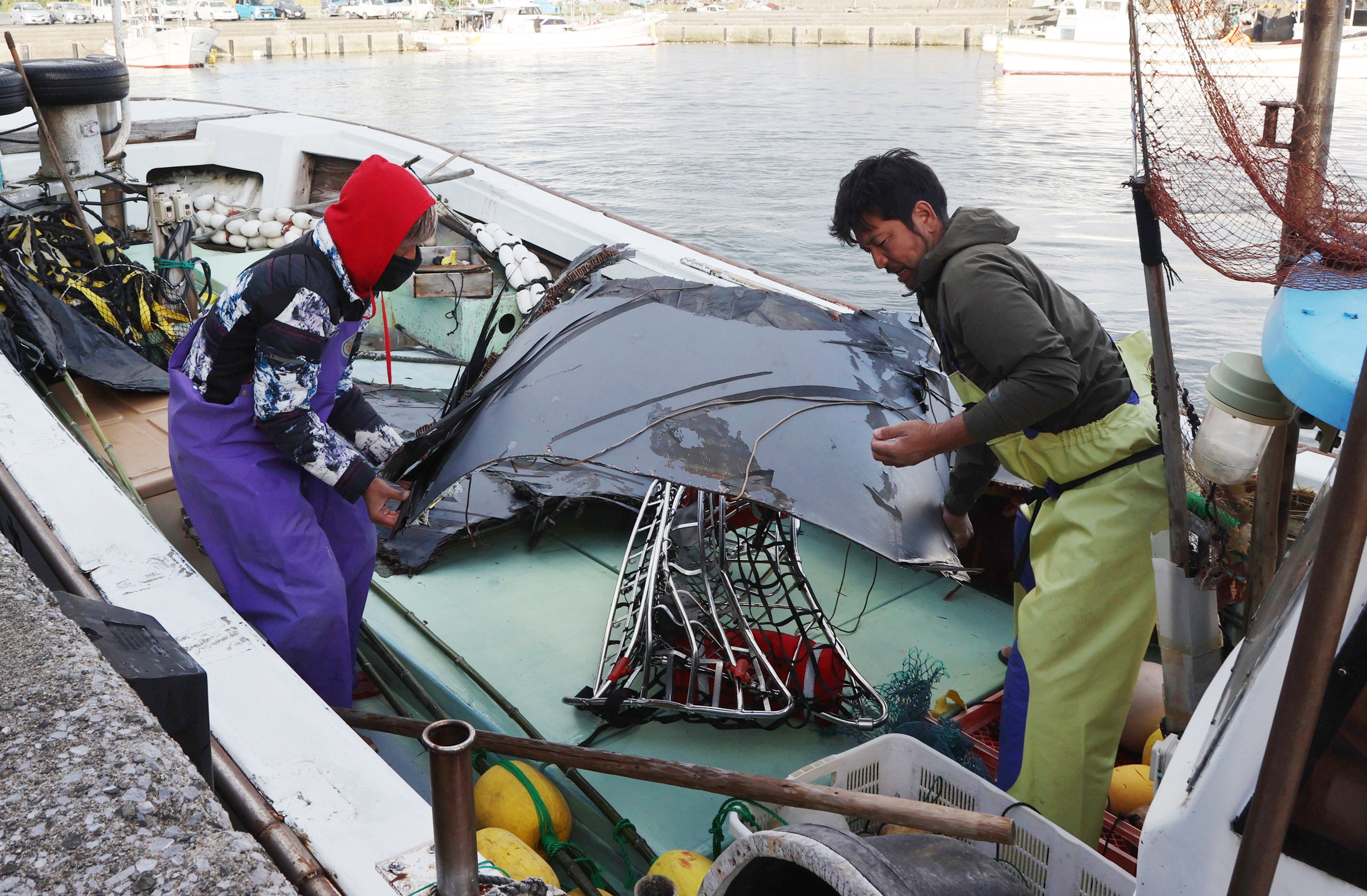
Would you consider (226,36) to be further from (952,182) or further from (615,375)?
(615,375)

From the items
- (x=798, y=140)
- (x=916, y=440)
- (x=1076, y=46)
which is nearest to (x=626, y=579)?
(x=916, y=440)

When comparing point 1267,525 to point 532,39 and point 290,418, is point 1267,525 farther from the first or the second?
point 532,39

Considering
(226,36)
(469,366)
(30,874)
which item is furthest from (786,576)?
(226,36)

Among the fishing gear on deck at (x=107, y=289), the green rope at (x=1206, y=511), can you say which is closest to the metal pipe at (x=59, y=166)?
the fishing gear on deck at (x=107, y=289)

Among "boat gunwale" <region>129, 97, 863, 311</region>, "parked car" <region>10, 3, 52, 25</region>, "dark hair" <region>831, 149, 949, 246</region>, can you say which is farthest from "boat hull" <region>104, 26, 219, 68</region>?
"dark hair" <region>831, 149, 949, 246</region>

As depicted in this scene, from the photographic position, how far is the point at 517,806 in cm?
232

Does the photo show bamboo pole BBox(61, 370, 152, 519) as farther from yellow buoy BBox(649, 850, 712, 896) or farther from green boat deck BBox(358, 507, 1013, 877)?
yellow buoy BBox(649, 850, 712, 896)

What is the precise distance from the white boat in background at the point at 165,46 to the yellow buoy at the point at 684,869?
38293 millimetres

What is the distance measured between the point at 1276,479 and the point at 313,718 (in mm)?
1860

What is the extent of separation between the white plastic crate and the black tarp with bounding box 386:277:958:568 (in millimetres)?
483

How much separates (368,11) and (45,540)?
56.5 meters

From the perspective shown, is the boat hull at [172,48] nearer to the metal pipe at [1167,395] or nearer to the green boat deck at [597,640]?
the green boat deck at [597,640]

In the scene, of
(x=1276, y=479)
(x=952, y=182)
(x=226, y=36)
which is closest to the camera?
(x=1276, y=479)

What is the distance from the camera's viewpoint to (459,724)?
1.11m
